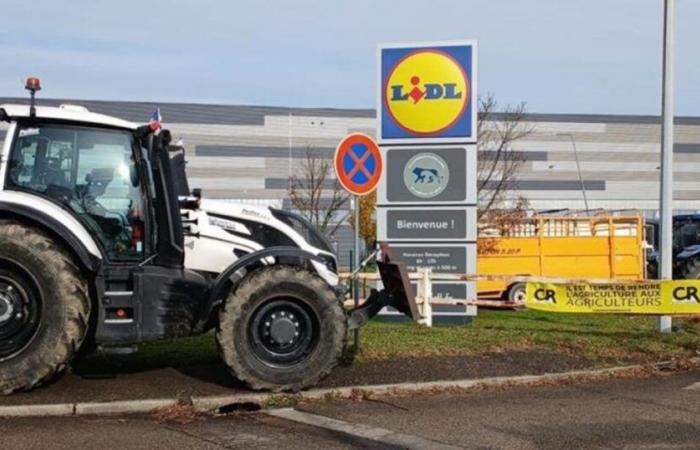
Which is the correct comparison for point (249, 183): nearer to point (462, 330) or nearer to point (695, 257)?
point (695, 257)

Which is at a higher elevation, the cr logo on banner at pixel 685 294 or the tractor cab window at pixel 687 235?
the tractor cab window at pixel 687 235

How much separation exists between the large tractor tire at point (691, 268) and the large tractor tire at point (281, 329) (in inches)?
671

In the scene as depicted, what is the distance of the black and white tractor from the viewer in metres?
7.41

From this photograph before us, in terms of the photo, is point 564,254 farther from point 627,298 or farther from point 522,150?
point 522,150

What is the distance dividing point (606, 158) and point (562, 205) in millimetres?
6504

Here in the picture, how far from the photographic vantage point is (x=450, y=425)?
6965mm

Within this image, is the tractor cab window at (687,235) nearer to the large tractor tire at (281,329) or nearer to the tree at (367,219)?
the tree at (367,219)

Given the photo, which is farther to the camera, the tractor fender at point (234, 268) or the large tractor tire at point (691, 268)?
the large tractor tire at point (691, 268)

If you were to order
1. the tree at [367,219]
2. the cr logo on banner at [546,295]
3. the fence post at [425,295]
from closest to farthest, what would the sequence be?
1. the cr logo on banner at [546,295]
2. the fence post at [425,295]
3. the tree at [367,219]

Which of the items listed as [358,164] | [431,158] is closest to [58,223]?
[358,164]

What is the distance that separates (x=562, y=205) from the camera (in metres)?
67.8

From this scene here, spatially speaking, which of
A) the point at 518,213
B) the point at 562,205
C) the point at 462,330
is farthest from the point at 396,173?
the point at 562,205

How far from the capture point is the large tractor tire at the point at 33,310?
738cm

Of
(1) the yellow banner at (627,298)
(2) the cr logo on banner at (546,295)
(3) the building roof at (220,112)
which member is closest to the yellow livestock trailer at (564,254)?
(2) the cr logo on banner at (546,295)
